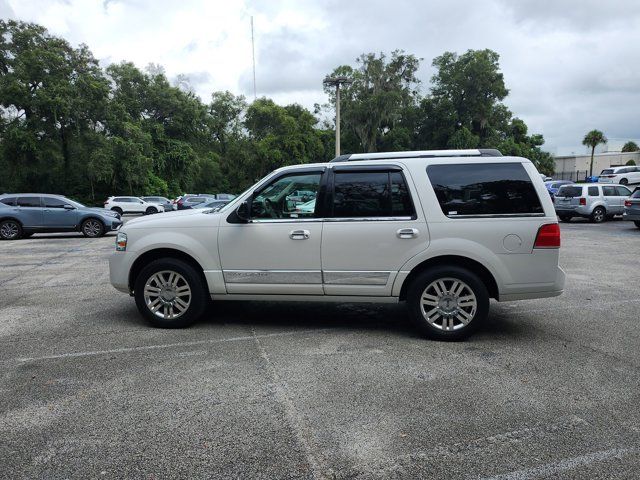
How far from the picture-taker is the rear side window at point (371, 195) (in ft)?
17.7

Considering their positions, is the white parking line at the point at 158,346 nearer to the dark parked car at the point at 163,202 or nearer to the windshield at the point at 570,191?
the windshield at the point at 570,191

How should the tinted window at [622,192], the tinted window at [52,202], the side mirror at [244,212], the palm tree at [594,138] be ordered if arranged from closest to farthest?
the side mirror at [244,212] → the tinted window at [52,202] → the tinted window at [622,192] → the palm tree at [594,138]

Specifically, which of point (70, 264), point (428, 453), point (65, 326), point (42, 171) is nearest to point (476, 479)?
point (428, 453)

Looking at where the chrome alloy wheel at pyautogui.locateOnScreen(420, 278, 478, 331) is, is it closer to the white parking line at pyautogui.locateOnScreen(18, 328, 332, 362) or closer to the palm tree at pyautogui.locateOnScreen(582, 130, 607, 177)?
the white parking line at pyautogui.locateOnScreen(18, 328, 332, 362)

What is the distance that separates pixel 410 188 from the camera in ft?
17.7

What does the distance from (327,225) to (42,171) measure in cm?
3947

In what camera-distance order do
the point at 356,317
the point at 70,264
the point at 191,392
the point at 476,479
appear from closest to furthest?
the point at 476,479
the point at 191,392
the point at 356,317
the point at 70,264

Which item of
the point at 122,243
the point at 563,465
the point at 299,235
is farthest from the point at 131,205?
the point at 563,465

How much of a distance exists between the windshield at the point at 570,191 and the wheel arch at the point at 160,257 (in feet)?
66.8

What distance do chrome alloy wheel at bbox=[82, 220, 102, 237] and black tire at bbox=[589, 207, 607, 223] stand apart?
19.8 m

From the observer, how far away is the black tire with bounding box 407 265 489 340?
17.1ft

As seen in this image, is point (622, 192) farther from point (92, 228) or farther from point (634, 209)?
point (92, 228)

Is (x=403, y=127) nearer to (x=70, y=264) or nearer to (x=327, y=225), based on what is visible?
(x=70, y=264)

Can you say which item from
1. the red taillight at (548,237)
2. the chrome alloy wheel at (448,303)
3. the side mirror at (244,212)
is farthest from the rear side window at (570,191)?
the side mirror at (244,212)
